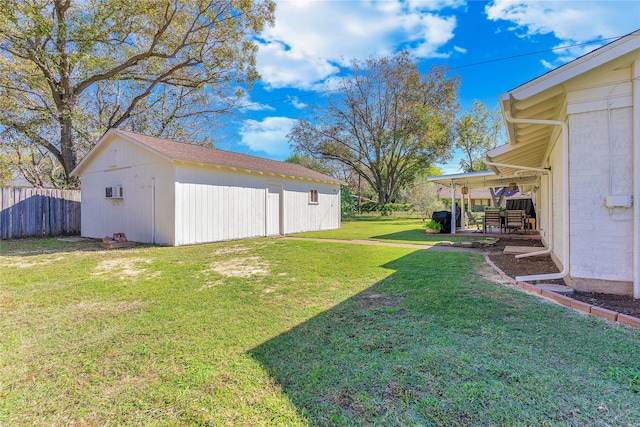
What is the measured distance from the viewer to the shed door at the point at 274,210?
12680 mm

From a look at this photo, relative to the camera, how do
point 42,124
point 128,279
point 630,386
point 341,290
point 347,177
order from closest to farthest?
point 630,386 → point 341,290 → point 128,279 → point 42,124 → point 347,177

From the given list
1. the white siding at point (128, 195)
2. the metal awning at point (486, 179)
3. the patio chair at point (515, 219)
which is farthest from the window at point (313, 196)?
the patio chair at point (515, 219)

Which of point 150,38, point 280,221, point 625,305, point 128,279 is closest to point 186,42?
point 150,38

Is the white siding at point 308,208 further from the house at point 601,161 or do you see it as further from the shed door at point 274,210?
the house at point 601,161

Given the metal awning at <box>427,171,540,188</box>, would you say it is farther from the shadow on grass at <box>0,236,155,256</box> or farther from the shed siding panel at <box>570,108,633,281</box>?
the shadow on grass at <box>0,236,155,256</box>

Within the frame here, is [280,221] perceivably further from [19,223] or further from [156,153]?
[19,223]

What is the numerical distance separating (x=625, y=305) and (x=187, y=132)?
22.9 metres

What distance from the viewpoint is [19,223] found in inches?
447

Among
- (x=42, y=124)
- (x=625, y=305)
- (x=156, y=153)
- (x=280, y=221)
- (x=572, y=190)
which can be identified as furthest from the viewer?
(x=42, y=124)

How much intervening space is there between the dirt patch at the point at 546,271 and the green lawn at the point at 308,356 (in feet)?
2.00

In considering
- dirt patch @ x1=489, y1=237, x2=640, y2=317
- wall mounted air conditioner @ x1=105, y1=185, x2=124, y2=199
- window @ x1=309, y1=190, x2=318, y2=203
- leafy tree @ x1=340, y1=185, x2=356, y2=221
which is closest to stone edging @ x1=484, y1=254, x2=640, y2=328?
dirt patch @ x1=489, y1=237, x2=640, y2=317

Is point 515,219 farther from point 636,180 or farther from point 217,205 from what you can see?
point 217,205

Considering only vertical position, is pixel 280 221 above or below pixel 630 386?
above

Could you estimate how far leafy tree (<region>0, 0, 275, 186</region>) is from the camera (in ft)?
41.7
